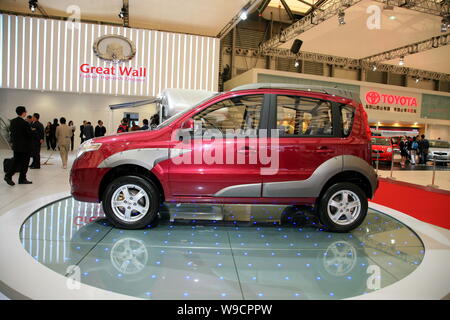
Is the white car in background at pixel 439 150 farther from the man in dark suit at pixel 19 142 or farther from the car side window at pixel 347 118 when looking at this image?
the man in dark suit at pixel 19 142

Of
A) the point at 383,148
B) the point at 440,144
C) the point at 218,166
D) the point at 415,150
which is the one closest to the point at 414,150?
the point at 415,150

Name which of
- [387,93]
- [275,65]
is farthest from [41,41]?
[387,93]

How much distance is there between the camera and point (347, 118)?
12.4 feet

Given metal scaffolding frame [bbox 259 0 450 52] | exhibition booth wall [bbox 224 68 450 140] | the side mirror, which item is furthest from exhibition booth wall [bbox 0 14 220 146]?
the side mirror

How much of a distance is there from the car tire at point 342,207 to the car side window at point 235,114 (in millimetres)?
1134

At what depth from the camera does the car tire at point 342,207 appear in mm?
3674

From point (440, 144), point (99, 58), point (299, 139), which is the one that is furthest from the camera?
point (440, 144)

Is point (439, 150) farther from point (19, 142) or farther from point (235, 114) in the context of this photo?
point (19, 142)

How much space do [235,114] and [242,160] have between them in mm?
547

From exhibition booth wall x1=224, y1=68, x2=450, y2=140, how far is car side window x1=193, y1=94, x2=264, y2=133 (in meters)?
11.9

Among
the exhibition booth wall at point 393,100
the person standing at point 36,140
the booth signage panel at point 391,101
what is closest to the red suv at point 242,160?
the person standing at point 36,140

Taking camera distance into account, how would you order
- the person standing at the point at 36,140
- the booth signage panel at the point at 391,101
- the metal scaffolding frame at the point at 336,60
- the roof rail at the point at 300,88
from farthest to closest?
the booth signage panel at the point at 391,101 → the metal scaffolding frame at the point at 336,60 → the person standing at the point at 36,140 → the roof rail at the point at 300,88

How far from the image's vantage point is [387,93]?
17781 millimetres
